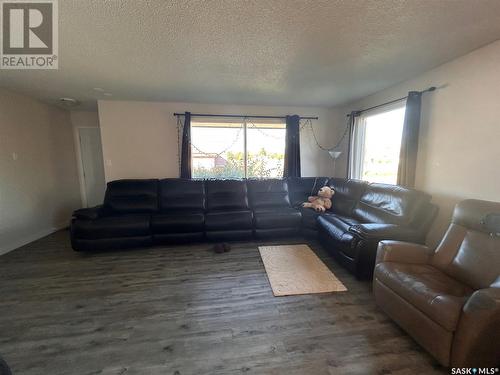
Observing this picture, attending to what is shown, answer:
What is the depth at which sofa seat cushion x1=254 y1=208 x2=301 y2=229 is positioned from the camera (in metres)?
3.39

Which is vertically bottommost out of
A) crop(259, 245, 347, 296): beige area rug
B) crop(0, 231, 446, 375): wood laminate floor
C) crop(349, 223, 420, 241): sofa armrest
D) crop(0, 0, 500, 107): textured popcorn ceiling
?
crop(0, 231, 446, 375): wood laminate floor

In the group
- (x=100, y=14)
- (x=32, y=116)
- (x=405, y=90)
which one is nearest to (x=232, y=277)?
(x=100, y=14)

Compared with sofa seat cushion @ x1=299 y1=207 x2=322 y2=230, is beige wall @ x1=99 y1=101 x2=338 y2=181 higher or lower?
higher

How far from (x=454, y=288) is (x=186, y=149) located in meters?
4.02

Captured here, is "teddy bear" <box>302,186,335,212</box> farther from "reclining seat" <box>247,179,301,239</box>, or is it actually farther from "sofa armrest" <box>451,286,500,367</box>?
"sofa armrest" <box>451,286,500,367</box>

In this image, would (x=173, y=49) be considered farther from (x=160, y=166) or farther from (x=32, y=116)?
(x=32, y=116)

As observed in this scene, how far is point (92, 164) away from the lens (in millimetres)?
4781

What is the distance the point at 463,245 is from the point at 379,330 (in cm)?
99

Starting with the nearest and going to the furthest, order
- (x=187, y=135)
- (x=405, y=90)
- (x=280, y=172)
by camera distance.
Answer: (x=405, y=90), (x=187, y=135), (x=280, y=172)

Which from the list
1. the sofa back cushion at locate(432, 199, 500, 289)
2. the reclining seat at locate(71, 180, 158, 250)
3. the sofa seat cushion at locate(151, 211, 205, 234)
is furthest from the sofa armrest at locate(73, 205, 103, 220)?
the sofa back cushion at locate(432, 199, 500, 289)

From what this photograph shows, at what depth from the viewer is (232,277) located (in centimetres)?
243

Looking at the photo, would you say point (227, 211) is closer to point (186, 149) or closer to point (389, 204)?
point (186, 149)

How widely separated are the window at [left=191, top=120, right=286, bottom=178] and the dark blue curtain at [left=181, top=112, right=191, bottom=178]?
14 centimetres

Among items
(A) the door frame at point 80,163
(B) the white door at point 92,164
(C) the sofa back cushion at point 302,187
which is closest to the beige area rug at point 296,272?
(C) the sofa back cushion at point 302,187
